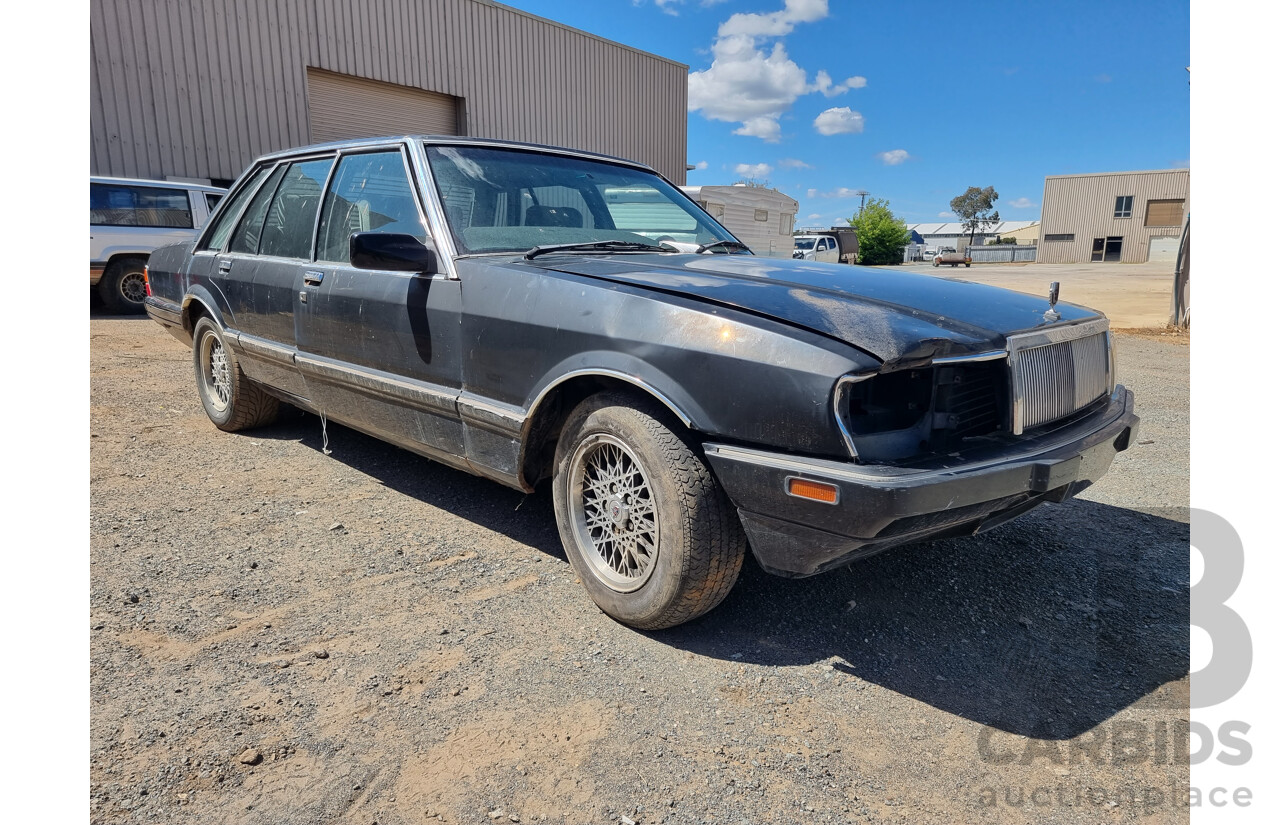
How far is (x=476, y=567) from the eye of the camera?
3.06 meters

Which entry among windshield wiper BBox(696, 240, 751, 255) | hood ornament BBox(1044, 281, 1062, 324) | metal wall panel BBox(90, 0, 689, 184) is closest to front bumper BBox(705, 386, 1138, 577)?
hood ornament BBox(1044, 281, 1062, 324)

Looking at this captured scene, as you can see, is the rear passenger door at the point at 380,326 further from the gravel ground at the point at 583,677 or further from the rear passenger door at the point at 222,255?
the rear passenger door at the point at 222,255

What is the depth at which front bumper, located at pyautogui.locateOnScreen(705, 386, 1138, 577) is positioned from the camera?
1998 mm

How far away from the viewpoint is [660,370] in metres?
2.32

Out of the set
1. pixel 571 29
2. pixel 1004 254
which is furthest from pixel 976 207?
pixel 571 29

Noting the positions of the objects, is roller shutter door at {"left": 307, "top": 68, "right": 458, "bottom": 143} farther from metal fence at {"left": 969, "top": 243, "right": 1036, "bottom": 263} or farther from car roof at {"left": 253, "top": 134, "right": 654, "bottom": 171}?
metal fence at {"left": 969, "top": 243, "right": 1036, "bottom": 263}

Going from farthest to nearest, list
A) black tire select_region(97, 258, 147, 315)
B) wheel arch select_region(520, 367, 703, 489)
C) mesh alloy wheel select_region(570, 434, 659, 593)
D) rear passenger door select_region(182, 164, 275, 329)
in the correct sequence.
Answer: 1. black tire select_region(97, 258, 147, 315)
2. rear passenger door select_region(182, 164, 275, 329)
3. mesh alloy wheel select_region(570, 434, 659, 593)
4. wheel arch select_region(520, 367, 703, 489)

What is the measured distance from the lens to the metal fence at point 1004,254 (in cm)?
6341

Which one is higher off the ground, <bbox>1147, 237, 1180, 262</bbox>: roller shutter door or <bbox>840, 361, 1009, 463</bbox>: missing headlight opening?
<bbox>1147, 237, 1180, 262</bbox>: roller shutter door

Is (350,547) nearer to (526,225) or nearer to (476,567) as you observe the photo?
(476,567)

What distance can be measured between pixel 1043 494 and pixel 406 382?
248cm

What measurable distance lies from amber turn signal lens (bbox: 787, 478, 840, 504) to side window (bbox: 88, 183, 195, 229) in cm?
1165

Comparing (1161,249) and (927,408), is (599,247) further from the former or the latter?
(1161,249)
